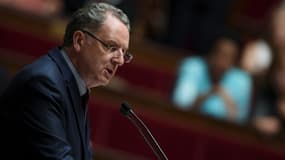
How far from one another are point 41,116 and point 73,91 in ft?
0.25

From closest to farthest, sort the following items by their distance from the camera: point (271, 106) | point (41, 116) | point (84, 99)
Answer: point (41, 116), point (84, 99), point (271, 106)

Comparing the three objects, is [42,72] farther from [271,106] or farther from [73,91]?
[271,106]

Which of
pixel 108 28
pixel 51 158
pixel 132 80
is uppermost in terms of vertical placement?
pixel 108 28

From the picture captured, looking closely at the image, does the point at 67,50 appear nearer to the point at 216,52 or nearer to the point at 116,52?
the point at 116,52

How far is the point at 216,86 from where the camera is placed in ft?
7.74

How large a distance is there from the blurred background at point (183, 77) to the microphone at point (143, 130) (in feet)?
2.95

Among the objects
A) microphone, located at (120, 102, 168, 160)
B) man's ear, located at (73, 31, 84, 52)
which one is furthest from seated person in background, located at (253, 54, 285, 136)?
man's ear, located at (73, 31, 84, 52)

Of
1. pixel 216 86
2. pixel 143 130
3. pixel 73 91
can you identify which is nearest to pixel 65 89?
pixel 73 91

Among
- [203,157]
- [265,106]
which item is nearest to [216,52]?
[265,106]

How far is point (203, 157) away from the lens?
221cm

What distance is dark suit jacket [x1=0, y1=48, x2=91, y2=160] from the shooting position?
3.11 ft

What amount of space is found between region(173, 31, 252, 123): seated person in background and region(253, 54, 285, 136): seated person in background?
0.06m

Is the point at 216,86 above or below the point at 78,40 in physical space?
below

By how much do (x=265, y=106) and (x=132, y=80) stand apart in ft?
1.63
